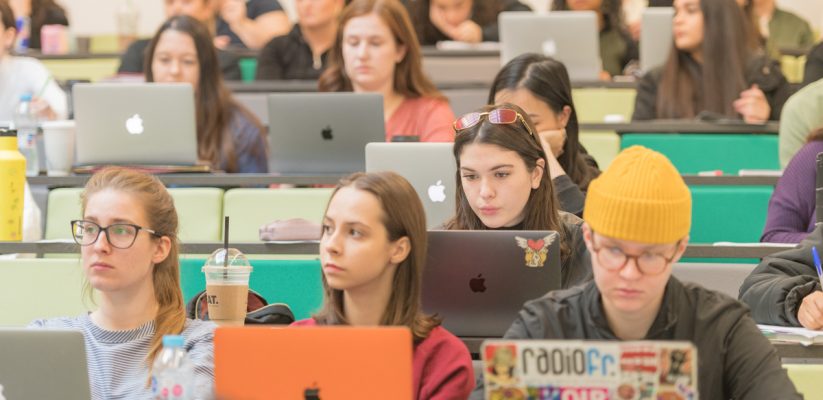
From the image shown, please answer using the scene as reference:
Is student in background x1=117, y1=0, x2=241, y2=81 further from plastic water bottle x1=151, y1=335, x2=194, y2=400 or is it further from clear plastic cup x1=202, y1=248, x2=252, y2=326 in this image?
plastic water bottle x1=151, y1=335, x2=194, y2=400

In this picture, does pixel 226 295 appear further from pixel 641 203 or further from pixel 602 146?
pixel 602 146

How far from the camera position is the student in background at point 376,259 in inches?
101

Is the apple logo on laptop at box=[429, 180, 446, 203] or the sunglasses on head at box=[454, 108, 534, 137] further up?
the sunglasses on head at box=[454, 108, 534, 137]

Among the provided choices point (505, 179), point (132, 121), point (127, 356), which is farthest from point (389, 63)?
point (127, 356)

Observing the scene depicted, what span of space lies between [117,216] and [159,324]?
230 millimetres

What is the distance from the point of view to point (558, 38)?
6.07m

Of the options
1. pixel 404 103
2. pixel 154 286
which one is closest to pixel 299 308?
pixel 154 286

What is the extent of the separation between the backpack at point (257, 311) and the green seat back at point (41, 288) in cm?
47

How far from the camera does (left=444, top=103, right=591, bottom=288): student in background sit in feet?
10.3

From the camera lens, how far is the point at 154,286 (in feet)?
9.35

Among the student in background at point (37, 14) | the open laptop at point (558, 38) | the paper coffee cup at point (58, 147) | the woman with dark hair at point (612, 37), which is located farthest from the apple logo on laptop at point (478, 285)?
the student in background at point (37, 14)

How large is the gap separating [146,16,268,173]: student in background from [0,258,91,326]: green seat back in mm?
1493

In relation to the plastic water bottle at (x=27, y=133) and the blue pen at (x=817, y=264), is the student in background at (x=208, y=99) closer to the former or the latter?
the plastic water bottle at (x=27, y=133)

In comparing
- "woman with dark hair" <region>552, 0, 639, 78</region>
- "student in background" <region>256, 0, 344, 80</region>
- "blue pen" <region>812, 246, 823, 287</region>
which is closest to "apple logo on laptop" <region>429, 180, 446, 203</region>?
"blue pen" <region>812, 246, 823, 287</region>
